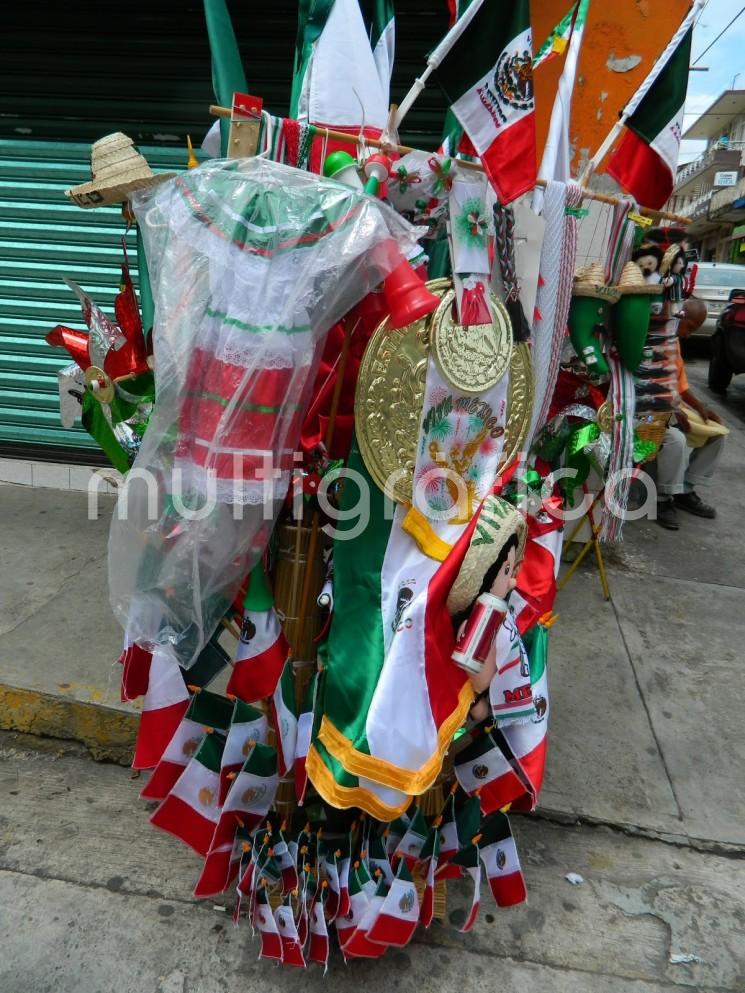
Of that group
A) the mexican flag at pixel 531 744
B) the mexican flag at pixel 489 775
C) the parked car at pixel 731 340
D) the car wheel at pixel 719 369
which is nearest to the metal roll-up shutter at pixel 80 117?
the mexican flag at pixel 531 744

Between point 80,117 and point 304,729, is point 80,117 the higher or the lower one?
the higher one

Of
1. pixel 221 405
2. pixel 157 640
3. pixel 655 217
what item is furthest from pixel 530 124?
pixel 157 640

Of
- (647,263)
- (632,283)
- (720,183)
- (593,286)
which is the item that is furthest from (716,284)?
(720,183)

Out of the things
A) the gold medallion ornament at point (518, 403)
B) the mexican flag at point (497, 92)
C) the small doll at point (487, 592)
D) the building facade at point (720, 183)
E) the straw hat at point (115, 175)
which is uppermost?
the building facade at point (720, 183)

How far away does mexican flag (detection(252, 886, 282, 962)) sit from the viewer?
1.75 meters

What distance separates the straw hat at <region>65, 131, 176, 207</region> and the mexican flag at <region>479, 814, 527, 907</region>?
1900mm

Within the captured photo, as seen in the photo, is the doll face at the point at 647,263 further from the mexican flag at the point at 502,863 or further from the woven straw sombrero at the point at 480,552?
the mexican flag at the point at 502,863

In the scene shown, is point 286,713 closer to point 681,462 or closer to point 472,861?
point 472,861

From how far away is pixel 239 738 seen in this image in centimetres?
178

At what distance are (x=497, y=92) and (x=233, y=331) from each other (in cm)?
89

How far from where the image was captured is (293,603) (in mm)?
1758

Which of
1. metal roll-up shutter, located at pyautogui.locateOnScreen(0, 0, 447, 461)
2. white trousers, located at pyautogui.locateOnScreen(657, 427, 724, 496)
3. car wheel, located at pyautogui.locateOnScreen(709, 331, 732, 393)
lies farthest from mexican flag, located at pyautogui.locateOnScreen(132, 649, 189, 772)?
car wheel, located at pyautogui.locateOnScreen(709, 331, 732, 393)

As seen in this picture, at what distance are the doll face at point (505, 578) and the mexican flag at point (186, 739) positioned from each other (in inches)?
33.7

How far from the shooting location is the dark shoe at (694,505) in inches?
208
